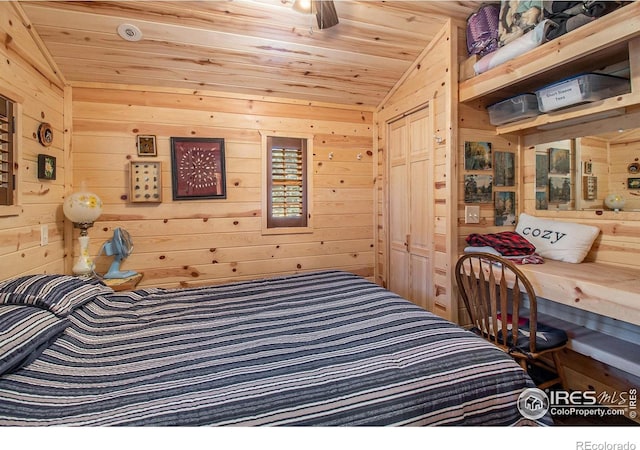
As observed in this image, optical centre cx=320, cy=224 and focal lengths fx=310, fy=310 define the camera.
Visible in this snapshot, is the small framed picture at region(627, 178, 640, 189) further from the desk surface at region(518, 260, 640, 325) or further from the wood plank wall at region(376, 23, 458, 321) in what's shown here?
the wood plank wall at region(376, 23, 458, 321)

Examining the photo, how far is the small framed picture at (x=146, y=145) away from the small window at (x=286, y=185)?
0.90 m

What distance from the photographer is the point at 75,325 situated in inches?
51.6

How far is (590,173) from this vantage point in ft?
6.40

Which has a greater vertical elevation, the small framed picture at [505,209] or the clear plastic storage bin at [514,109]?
the clear plastic storage bin at [514,109]

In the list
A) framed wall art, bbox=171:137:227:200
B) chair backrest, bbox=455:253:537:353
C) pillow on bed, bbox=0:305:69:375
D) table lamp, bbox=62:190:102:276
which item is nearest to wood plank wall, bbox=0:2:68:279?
table lamp, bbox=62:190:102:276

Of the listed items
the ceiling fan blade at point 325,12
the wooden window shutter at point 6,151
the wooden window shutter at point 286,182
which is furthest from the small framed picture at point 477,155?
the wooden window shutter at point 6,151

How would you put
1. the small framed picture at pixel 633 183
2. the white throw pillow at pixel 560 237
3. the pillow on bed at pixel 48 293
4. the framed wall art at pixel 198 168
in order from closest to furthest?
the pillow on bed at pixel 48 293
the small framed picture at pixel 633 183
the white throw pillow at pixel 560 237
the framed wall art at pixel 198 168

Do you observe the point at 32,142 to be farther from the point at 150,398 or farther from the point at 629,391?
the point at 629,391

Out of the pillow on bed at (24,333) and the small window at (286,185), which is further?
the small window at (286,185)

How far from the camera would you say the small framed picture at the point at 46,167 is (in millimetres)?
1921

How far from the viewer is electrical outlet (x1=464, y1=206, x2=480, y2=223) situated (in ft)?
7.49

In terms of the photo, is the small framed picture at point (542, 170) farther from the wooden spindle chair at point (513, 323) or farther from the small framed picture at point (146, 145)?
the small framed picture at point (146, 145)

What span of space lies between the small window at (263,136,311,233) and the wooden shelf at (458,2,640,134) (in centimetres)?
143
